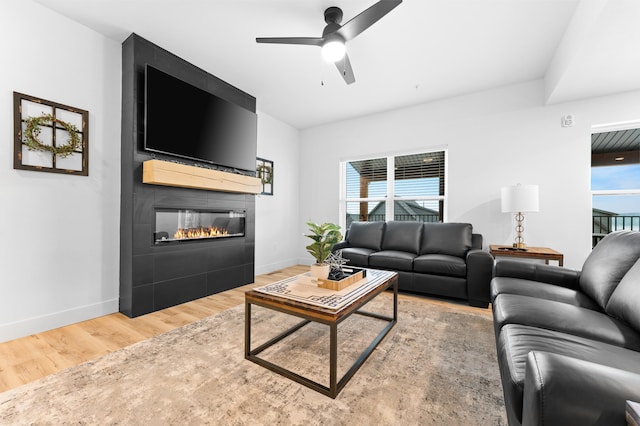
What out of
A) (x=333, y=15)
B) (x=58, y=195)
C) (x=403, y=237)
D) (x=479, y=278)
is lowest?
(x=479, y=278)

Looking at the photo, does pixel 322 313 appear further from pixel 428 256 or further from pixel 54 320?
pixel 54 320

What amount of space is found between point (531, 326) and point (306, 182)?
4585 millimetres

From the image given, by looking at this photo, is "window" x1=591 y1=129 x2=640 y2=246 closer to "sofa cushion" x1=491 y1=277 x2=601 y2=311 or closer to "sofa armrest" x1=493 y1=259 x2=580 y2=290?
"sofa armrest" x1=493 y1=259 x2=580 y2=290

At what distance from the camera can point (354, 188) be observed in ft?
16.9

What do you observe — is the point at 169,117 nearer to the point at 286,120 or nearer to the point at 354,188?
the point at 286,120

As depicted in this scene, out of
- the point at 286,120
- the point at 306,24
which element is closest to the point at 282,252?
the point at 286,120

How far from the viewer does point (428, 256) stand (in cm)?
340

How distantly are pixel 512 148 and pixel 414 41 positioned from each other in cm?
209

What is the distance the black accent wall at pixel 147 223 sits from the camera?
2.69 m

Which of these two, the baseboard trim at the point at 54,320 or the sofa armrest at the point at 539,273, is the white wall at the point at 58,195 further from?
the sofa armrest at the point at 539,273

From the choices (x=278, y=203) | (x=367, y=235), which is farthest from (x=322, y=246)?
(x=278, y=203)

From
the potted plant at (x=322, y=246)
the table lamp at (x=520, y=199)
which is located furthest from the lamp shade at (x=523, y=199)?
the potted plant at (x=322, y=246)

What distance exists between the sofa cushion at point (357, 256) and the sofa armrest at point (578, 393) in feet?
9.06

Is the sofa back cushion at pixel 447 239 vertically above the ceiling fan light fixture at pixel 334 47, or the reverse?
the ceiling fan light fixture at pixel 334 47
